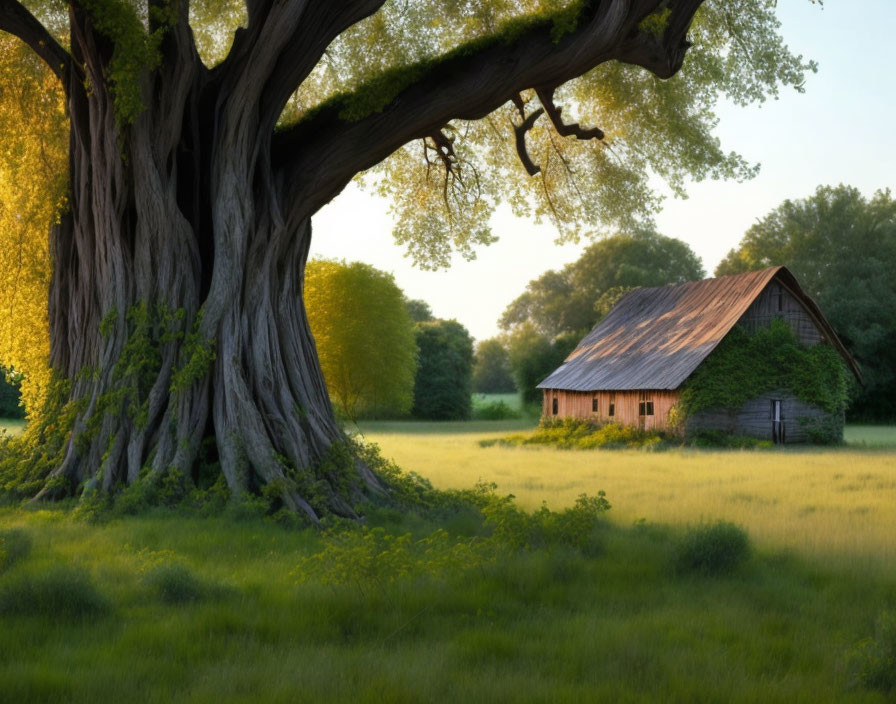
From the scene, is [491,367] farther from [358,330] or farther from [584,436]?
[584,436]

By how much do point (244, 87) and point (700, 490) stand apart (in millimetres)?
10478

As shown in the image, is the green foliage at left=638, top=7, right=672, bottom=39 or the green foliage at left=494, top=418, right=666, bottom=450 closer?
the green foliage at left=638, top=7, right=672, bottom=39

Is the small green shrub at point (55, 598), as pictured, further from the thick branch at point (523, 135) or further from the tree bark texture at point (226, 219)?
the thick branch at point (523, 135)

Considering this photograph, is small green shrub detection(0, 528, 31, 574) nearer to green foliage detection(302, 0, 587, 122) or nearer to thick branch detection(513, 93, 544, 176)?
green foliage detection(302, 0, 587, 122)

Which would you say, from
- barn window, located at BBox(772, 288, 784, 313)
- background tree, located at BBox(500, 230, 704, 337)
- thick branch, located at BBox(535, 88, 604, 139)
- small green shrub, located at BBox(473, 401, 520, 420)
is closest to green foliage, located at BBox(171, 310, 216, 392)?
thick branch, located at BBox(535, 88, 604, 139)

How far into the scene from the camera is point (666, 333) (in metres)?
36.1

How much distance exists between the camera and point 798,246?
2424 inches

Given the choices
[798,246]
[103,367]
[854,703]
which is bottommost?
[854,703]

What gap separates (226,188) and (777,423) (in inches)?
1036

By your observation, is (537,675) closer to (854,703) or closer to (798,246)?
(854,703)

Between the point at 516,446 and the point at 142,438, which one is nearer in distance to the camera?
the point at 142,438

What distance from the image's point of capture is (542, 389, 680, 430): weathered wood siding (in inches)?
1284

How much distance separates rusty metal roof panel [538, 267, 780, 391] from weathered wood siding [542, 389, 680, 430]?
1.78 feet

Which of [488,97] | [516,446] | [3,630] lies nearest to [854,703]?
[3,630]
